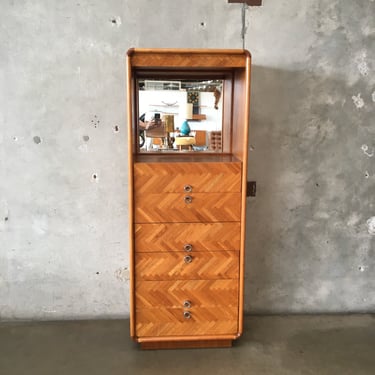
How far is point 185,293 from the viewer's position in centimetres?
234

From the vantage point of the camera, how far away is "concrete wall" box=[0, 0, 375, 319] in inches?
97.7

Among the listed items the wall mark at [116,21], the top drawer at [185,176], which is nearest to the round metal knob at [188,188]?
the top drawer at [185,176]

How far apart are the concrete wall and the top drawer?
0.45m

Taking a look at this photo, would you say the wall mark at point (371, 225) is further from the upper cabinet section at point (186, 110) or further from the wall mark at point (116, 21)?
the wall mark at point (116, 21)

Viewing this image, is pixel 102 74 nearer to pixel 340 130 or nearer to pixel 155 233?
pixel 155 233

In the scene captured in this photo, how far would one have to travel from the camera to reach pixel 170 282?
7.63 feet

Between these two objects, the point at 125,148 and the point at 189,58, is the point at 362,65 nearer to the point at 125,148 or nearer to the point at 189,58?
the point at 189,58

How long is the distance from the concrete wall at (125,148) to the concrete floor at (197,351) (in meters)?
0.15

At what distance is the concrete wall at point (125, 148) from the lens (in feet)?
8.14

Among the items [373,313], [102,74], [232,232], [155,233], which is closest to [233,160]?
[232,232]

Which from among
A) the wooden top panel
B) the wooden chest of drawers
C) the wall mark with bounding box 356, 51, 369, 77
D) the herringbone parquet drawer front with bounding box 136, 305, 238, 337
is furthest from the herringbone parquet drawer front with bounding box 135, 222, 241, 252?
the wall mark with bounding box 356, 51, 369, 77

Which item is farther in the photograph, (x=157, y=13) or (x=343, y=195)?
(x=343, y=195)

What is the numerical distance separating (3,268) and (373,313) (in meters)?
2.67

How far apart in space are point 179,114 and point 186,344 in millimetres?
1458
